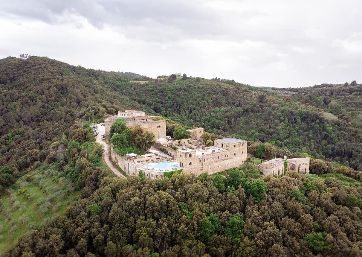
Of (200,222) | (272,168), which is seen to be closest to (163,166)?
(200,222)

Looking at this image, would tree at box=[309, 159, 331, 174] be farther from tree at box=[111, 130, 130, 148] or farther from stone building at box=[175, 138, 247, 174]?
tree at box=[111, 130, 130, 148]

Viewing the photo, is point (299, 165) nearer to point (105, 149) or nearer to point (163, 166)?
point (163, 166)

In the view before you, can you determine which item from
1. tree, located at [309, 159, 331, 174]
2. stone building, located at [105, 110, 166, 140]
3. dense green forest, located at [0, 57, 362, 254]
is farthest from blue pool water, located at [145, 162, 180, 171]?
tree, located at [309, 159, 331, 174]

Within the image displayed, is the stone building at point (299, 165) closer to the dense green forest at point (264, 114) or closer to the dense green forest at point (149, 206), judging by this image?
the dense green forest at point (149, 206)

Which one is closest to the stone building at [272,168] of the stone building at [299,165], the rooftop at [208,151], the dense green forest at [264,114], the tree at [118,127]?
the stone building at [299,165]

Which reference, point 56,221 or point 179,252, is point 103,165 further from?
point 179,252

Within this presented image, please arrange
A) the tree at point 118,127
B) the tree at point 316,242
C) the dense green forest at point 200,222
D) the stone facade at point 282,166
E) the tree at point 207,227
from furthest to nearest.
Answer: the tree at point 118,127
the stone facade at point 282,166
the tree at point 316,242
the tree at point 207,227
the dense green forest at point 200,222

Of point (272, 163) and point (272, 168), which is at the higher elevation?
point (272, 163)
